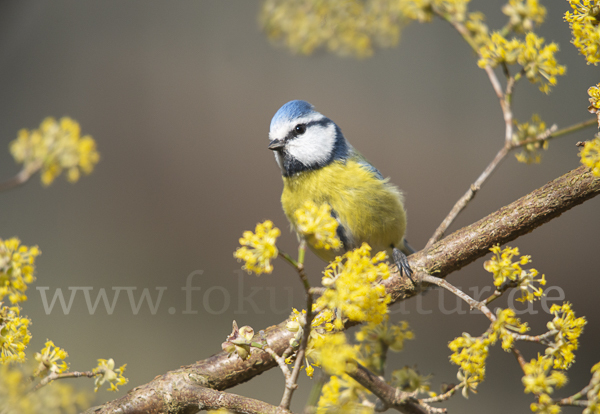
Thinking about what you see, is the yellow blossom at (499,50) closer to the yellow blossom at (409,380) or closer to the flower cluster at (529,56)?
the flower cluster at (529,56)

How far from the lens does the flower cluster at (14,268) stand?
39 cm

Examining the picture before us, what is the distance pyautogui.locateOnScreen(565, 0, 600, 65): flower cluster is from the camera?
1.61 ft

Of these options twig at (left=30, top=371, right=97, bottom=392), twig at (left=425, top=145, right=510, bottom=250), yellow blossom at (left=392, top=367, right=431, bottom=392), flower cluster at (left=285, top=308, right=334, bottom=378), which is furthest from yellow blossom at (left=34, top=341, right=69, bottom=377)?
twig at (left=425, top=145, right=510, bottom=250)

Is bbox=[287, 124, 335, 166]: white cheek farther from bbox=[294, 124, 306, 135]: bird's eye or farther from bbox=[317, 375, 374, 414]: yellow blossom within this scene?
bbox=[317, 375, 374, 414]: yellow blossom

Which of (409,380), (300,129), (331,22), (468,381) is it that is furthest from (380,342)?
(331,22)

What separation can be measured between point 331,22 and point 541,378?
0.85m

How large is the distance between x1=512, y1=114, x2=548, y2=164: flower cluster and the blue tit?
1.41ft

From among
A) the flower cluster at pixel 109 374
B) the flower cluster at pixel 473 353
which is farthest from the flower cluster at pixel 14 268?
the flower cluster at pixel 473 353

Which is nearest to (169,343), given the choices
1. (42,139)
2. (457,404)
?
(457,404)

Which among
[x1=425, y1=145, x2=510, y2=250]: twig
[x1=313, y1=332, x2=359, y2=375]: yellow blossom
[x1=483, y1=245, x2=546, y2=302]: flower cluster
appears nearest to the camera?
[x1=313, y1=332, x2=359, y2=375]: yellow blossom

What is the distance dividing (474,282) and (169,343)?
124 cm

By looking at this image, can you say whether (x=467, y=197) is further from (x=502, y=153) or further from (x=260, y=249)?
(x=260, y=249)

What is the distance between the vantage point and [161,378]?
2.34 ft

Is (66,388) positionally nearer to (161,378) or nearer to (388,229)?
(161,378)
